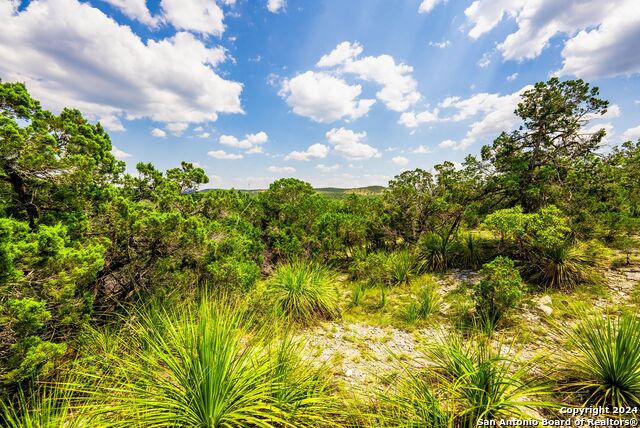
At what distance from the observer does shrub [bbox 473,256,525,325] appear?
5668mm

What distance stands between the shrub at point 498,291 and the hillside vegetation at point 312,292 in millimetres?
50

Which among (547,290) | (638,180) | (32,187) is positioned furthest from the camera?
(638,180)

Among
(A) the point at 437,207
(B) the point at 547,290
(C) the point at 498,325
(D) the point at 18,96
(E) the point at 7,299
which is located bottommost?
(C) the point at 498,325

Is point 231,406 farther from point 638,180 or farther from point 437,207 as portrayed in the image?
point 638,180

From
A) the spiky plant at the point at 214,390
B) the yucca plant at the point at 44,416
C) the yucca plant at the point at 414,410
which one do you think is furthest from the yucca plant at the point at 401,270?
the yucca plant at the point at 44,416

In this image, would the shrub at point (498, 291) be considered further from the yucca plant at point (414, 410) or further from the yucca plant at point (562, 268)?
the yucca plant at point (414, 410)

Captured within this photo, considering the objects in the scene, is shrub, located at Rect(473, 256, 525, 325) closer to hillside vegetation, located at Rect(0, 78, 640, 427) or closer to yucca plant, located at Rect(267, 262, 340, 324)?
hillside vegetation, located at Rect(0, 78, 640, 427)

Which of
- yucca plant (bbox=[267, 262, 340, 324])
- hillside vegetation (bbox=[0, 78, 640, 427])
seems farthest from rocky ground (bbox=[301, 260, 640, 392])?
yucca plant (bbox=[267, 262, 340, 324])

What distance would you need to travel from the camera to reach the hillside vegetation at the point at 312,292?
2.83 metres

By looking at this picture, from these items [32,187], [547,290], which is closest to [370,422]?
[32,187]

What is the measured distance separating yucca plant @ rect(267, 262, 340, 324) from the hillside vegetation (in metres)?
0.06

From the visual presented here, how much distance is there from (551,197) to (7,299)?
12773 millimetres

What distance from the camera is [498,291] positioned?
224 inches

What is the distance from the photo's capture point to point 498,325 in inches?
226
